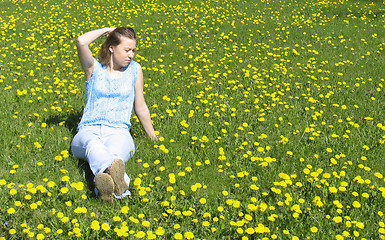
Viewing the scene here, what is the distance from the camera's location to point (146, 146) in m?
4.22

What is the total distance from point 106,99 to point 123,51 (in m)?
0.50

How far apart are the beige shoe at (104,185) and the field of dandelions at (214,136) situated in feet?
0.38

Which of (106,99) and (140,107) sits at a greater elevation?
(106,99)

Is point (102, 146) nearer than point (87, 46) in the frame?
Yes

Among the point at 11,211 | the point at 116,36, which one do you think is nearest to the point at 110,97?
the point at 116,36

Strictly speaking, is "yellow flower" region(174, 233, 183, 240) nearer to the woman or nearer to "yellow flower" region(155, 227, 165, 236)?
"yellow flower" region(155, 227, 165, 236)

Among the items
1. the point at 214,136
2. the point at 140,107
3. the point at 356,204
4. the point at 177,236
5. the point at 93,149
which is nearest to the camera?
the point at 177,236

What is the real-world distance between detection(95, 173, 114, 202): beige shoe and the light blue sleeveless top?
35.7 inches

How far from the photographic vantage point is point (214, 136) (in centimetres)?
453

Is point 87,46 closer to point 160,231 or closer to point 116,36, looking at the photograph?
point 116,36

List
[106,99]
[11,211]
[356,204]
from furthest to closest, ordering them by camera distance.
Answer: [106,99]
[356,204]
[11,211]

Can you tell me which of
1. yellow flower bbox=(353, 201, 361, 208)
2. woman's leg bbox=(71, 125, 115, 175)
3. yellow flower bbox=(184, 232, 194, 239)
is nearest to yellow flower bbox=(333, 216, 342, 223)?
yellow flower bbox=(353, 201, 361, 208)

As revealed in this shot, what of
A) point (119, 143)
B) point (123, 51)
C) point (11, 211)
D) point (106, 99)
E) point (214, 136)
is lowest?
point (214, 136)

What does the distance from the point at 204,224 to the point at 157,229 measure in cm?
35
